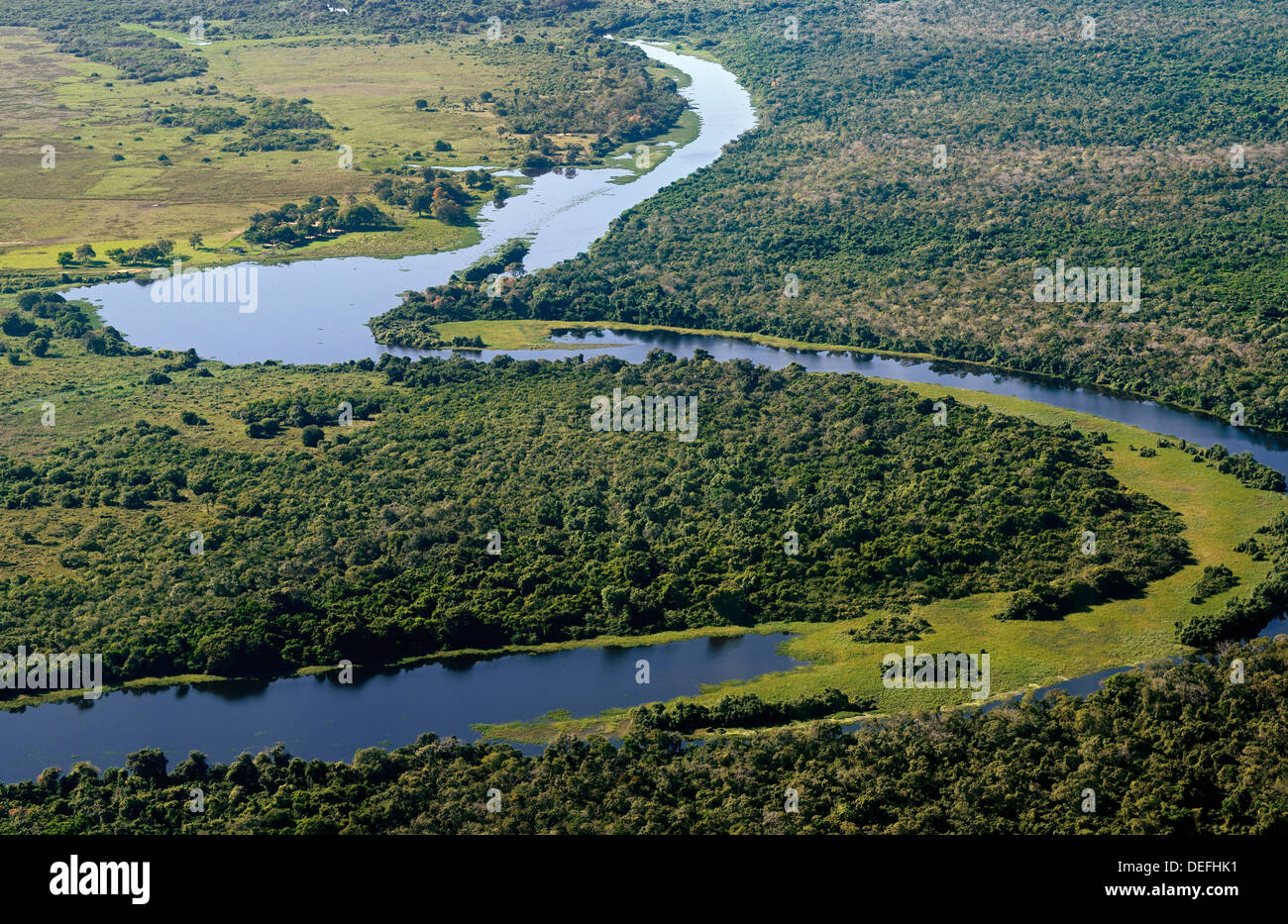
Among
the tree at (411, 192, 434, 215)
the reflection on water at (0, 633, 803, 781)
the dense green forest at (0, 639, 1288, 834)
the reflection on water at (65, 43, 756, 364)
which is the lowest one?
the reflection on water at (0, 633, 803, 781)

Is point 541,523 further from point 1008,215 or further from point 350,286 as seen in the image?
point 1008,215

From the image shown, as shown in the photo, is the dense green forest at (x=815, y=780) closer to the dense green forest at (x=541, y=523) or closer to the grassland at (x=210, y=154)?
the dense green forest at (x=541, y=523)

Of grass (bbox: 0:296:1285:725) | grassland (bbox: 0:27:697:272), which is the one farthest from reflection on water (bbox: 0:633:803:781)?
grassland (bbox: 0:27:697:272)

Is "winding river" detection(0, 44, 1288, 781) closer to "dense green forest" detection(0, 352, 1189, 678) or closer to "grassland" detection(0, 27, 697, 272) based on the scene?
"dense green forest" detection(0, 352, 1189, 678)

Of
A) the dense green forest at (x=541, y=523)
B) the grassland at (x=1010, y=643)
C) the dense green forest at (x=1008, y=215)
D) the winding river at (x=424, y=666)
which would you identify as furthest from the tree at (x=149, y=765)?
the dense green forest at (x=1008, y=215)

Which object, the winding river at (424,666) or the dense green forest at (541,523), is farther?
the dense green forest at (541,523)

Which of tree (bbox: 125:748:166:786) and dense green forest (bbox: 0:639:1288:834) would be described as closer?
dense green forest (bbox: 0:639:1288:834)

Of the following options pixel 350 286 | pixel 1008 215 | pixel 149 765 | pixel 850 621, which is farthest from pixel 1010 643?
pixel 350 286
